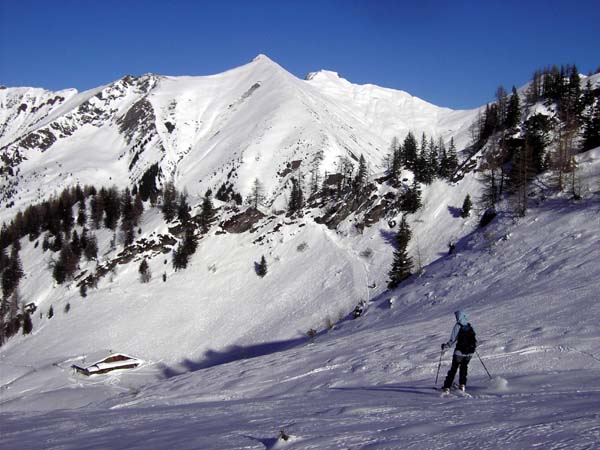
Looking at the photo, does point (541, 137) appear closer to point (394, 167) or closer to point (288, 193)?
point (394, 167)

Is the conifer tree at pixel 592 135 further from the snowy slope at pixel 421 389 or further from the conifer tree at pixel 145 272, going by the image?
the conifer tree at pixel 145 272

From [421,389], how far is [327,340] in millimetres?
22126

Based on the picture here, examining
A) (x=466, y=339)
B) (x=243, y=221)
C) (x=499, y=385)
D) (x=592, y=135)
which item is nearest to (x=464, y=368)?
(x=466, y=339)

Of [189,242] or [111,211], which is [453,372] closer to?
[189,242]

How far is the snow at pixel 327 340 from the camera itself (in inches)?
354

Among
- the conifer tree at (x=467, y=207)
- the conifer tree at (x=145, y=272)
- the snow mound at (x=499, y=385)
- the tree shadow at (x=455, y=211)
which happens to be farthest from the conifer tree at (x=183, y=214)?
the snow mound at (x=499, y=385)

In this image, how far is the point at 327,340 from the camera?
35.4 m

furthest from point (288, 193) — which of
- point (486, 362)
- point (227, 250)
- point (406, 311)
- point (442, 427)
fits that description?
point (442, 427)

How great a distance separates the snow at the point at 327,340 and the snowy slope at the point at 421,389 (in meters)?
0.08

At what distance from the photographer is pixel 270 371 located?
73.5 ft

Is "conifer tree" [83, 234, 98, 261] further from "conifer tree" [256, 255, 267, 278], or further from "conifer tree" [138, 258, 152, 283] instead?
"conifer tree" [256, 255, 267, 278]

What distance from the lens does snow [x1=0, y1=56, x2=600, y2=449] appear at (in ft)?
29.5

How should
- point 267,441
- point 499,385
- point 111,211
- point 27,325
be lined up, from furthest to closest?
point 111,211, point 27,325, point 499,385, point 267,441

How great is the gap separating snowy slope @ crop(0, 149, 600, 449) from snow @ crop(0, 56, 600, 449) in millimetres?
85
